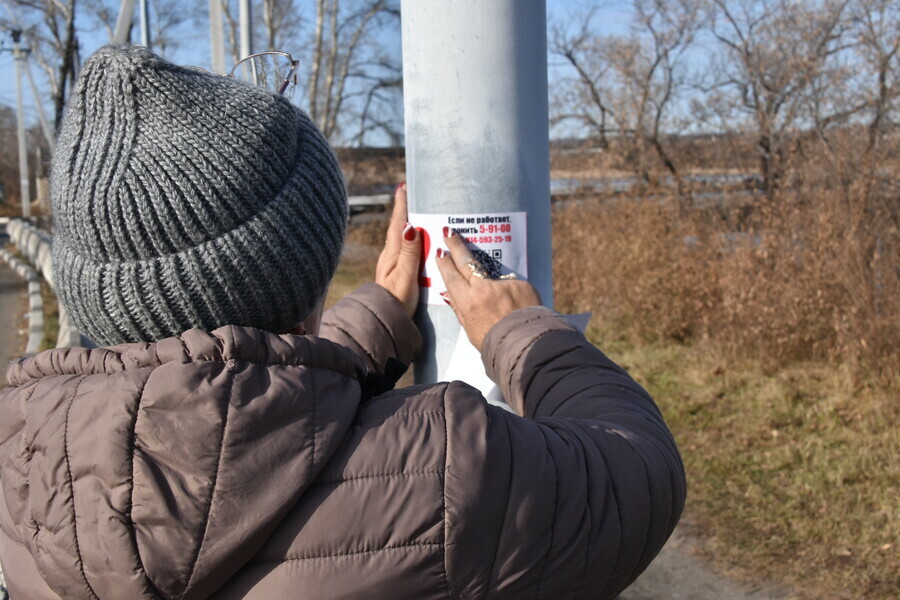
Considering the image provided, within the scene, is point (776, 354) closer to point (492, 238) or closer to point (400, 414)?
point (492, 238)

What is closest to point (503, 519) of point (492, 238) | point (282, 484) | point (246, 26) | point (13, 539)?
point (282, 484)

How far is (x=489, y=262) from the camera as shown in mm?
2037

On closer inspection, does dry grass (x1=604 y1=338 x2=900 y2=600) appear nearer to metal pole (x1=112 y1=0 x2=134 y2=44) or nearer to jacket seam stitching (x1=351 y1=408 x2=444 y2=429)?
jacket seam stitching (x1=351 y1=408 x2=444 y2=429)

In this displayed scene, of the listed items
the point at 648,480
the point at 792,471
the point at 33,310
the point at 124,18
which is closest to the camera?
the point at 648,480

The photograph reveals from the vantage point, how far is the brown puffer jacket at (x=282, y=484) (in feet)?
3.47

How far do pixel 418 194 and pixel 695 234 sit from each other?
19.3 feet

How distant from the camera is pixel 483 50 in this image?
1.96m

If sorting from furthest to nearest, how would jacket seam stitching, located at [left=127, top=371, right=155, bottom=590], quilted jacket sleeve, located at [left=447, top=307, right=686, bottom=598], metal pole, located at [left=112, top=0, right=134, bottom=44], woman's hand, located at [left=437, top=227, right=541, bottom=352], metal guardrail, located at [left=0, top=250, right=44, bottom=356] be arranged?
metal guardrail, located at [left=0, top=250, right=44, bottom=356] → metal pole, located at [left=112, top=0, right=134, bottom=44] → woman's hand, located at [left=437, top=227, right=541, bottom=352] → quilted jacket sleeve, located at [left=447, top=307, right=686, bottom=598] → jacket seam stitching, located at [left=127, top=371, right=155, bottom=590]

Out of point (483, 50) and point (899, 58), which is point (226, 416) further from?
point (899, 58)

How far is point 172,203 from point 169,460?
35cm

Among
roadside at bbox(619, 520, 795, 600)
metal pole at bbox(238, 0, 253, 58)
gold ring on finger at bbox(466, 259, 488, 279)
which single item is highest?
metal pole at bbox(238, 0, 253, 58)

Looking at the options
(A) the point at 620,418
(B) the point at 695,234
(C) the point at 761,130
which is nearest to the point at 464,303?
(A) the point at 620,418

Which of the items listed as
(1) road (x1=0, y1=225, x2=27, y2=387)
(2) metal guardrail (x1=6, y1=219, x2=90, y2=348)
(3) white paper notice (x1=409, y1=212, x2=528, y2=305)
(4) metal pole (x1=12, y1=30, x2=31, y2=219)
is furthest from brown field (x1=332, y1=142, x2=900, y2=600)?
(4) metal pole (x1=12, y1=30, x2=31, y2=219)

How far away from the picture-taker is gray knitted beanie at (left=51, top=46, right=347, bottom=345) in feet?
3.78
